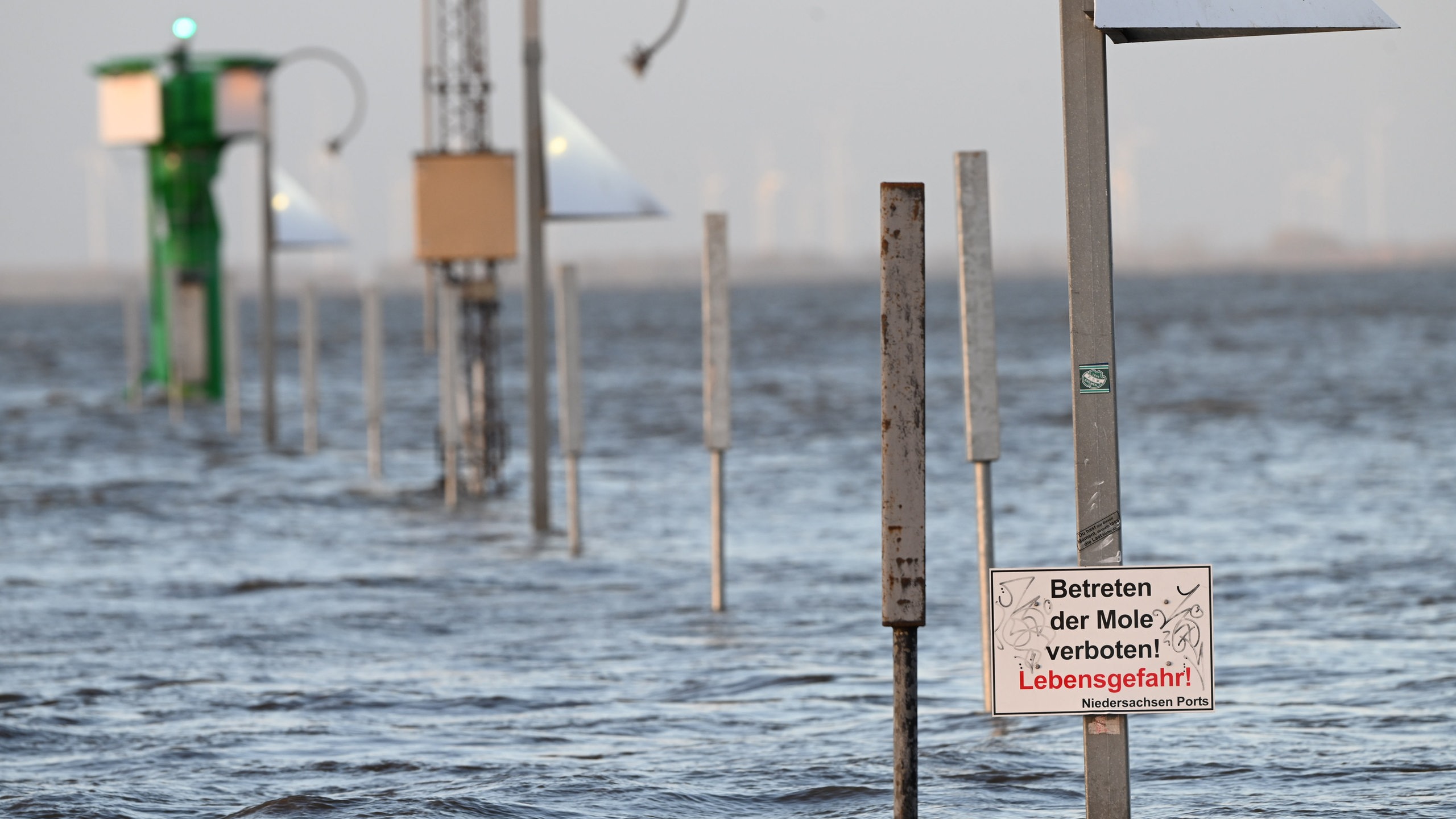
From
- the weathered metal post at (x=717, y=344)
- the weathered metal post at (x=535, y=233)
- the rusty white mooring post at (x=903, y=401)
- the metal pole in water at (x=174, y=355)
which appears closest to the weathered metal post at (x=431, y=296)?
the weathered metal post at (x=535, y=233)

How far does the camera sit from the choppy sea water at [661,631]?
970cm

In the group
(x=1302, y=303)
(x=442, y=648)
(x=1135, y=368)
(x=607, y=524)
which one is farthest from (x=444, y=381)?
(x=1302, y=303)

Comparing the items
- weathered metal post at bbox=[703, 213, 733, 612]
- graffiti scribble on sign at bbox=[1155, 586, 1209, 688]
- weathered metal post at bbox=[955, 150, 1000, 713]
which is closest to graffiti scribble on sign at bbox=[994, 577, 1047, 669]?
graffiti scribble on sign at bbox=[1155, 586, 1209, 688]

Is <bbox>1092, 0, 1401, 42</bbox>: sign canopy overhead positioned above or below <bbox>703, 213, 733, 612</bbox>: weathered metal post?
above

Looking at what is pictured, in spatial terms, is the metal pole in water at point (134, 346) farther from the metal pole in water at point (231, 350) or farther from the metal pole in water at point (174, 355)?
the metal pole in water at point (231, 350)

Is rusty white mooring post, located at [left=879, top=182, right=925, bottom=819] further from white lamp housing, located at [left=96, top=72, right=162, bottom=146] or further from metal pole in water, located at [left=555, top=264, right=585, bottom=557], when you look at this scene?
white lamp housing, located at [left=96, top=72, right=162, bottom=146]

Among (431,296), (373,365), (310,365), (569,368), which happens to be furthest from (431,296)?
(569,368)

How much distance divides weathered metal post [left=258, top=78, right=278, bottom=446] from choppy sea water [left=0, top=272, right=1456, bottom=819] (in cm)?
66

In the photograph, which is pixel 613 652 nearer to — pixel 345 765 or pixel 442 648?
pixel 442 648

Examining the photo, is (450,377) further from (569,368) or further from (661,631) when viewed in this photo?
(661,631)

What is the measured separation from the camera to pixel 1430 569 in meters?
17.2

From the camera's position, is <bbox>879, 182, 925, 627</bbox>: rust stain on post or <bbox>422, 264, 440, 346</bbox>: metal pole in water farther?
<bbox>422, 264, 440, 346</bbox>: metal pole in water

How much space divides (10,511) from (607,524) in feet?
25.1

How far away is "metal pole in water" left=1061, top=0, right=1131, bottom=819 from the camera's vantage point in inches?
272
